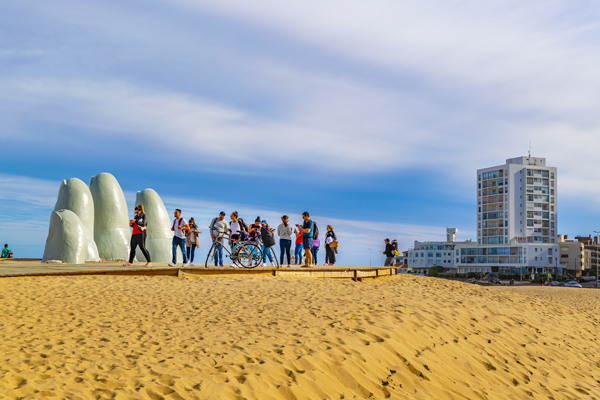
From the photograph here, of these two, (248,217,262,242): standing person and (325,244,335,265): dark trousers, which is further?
(325,244,335,265): dark trousers

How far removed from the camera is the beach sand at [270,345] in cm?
607

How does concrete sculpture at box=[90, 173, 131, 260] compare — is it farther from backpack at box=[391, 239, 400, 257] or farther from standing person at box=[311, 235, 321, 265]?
backpack at box=[391, 239, 400, 257]

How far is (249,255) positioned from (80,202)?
16002mm

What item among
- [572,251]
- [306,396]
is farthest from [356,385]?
[572,251]

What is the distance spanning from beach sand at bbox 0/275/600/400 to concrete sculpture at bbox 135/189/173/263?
1676cm

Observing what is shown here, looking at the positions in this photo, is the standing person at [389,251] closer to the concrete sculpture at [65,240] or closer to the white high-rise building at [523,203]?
the concrete sculpture at [65,240]

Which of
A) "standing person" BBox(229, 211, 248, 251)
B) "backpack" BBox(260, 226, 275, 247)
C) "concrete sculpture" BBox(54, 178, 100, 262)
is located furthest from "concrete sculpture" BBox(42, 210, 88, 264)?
"backpack" BBox(260, 226, 275, 247)

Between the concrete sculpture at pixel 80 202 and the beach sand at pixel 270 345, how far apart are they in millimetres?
14758

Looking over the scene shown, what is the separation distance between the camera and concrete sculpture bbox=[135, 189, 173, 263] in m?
30.0

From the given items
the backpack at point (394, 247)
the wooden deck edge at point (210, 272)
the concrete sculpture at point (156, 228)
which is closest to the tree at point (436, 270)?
the concrete sculpture at point (156, 228)

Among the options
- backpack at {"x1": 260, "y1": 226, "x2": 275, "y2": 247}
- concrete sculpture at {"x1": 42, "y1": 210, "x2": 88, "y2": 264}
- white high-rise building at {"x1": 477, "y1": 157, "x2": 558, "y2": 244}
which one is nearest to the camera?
backpack at {"x1": 260, "y1": 226, "x2": 275, "y2": 247}

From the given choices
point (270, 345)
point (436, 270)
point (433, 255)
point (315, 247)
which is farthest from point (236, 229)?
point (433, 255)

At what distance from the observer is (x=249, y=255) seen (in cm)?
1575

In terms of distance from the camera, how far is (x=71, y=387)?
18.5 feet
